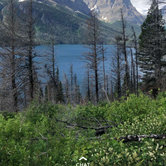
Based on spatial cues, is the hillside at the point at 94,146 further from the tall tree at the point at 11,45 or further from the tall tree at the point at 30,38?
the tall tree at the point at 11,45

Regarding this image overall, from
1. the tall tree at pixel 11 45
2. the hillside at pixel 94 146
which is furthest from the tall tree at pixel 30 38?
the hillside at pixel 94 146

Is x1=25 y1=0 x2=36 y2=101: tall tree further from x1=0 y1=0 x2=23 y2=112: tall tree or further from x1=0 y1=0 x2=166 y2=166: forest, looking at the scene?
x1=0 y1=0 x2=23 y2=112: tall tree

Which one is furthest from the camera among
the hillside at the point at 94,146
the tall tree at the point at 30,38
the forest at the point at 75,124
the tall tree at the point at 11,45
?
the tall tree at the point at 30,38

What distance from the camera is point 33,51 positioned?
1515 centimetres

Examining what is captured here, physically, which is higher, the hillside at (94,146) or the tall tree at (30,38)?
the tall tree at (30,38)

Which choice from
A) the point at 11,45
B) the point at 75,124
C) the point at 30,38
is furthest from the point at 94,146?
the point at 11,45

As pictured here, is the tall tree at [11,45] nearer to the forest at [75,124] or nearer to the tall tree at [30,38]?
the forest at [75,124]

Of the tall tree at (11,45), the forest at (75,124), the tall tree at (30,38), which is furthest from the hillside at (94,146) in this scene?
the tall tree at (11,45)

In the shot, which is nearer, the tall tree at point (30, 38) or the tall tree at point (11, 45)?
the tall tree at point (11, 45)

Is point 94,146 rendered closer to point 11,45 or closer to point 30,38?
point 30,38

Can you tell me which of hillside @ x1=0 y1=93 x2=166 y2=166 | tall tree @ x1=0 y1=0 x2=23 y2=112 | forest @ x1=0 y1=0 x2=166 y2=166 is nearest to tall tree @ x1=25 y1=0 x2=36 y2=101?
forest @ x1=0 y1=0 x2=166 y2=166

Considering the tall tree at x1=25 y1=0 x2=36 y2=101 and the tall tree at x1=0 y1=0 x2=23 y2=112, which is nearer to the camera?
the tall tree at x1=0 y1=0 x2=23 y2=112

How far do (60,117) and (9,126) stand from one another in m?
1.84

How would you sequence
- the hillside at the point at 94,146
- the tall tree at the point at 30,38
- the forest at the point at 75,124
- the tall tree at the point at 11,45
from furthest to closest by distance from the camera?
the tall tree at the point at 30,38, the tall tree at the point at 11,45, the forest at the point at 75,124, the hillside at the point at 94,146
